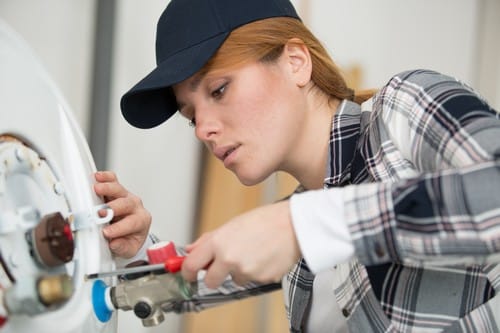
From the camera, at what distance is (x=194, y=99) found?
97 cm

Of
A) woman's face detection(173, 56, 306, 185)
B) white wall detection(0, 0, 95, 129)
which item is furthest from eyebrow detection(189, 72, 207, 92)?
white wall detection(0, 0, 95, 129)

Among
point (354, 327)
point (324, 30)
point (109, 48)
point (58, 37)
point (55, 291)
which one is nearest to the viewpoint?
point (55, 291)

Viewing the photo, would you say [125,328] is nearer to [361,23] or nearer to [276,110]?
[276,110]

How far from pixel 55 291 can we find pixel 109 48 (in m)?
1.05

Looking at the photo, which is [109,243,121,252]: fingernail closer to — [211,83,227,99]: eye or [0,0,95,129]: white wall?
[211,83,227,99]: eye

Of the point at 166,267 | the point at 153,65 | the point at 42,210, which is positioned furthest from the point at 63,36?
the point at 166,267

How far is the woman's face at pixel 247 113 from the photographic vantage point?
944mm

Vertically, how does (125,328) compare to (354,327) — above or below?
below

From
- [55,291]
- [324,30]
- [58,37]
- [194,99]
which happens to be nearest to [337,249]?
[55,291]

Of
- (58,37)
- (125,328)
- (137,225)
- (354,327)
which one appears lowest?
(125,328)

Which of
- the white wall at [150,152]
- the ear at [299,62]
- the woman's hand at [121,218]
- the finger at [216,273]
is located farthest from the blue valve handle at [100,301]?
the white wall at [150,152]

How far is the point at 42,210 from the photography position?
767mm

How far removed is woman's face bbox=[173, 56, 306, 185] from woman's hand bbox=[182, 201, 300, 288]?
303 millimetres

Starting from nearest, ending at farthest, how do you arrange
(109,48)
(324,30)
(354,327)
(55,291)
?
(55,291) → (354,327) → (109,48) → (324,30)
